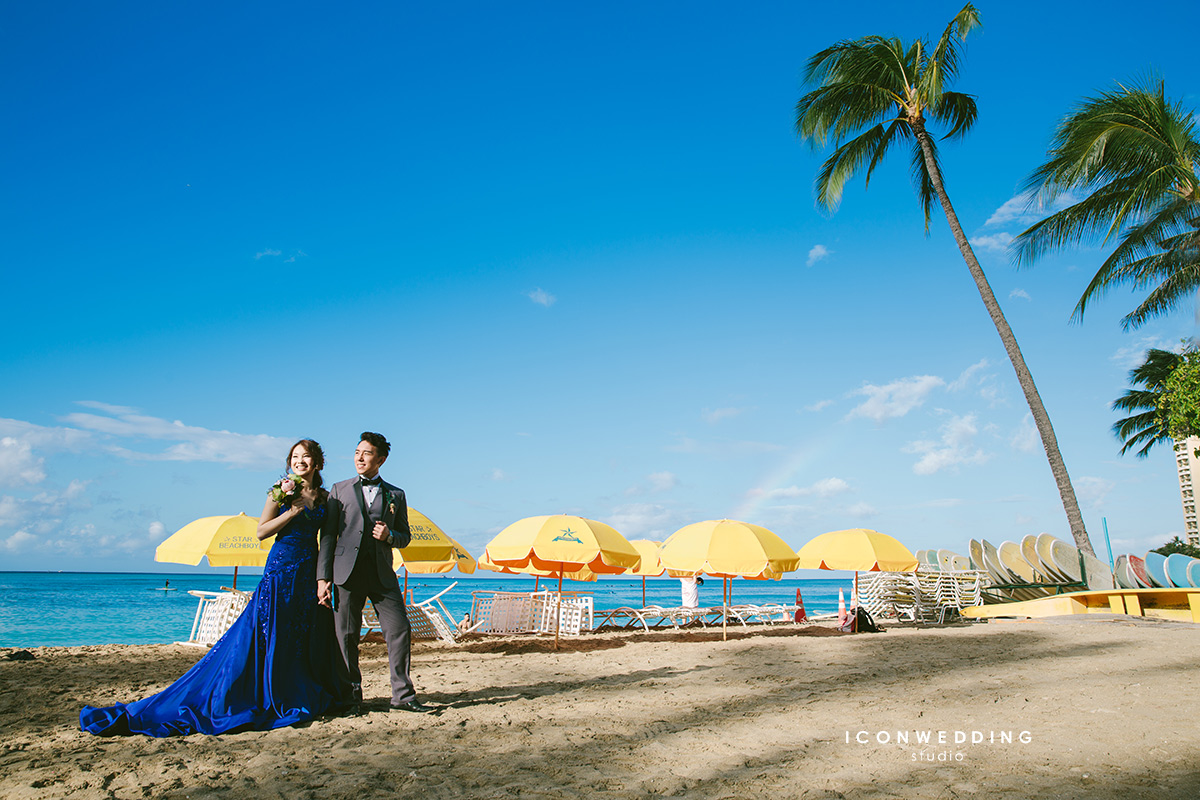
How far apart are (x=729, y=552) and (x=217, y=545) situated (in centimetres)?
775

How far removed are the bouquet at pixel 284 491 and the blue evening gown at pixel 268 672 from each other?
0.47ft

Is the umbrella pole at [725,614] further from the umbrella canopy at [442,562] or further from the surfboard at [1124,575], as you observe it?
the surfboard at [1124,575]

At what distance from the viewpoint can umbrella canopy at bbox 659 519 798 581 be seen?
11438 millimetres

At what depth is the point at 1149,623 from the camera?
10.0 metres

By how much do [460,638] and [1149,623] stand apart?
34.4ft

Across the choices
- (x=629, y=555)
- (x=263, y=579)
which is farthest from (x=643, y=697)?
(x=629, y=555)

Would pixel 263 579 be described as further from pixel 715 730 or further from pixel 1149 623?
pixel 1149 623

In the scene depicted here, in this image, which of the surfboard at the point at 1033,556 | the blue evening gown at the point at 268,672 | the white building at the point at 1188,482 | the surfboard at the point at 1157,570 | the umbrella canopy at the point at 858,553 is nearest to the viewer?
the blue evening gown at the point at 268,672

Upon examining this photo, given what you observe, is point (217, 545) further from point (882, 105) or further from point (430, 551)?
point (882, 105)

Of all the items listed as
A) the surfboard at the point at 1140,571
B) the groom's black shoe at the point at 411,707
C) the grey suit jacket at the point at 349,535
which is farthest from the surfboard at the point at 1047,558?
the grey suit jacket at the point at 349,535

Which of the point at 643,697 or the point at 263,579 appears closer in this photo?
the point at 263,579

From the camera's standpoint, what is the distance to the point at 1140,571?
12773 millimetres

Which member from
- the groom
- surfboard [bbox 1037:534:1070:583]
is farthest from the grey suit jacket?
surfboard [bbox 1037:534:1070:583]

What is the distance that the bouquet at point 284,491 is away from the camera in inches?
164
